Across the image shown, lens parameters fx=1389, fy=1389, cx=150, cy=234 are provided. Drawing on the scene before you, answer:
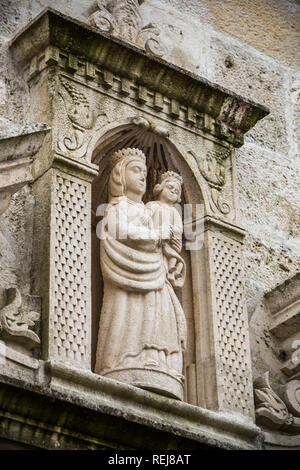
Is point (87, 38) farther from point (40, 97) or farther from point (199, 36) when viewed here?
point (199, 36)

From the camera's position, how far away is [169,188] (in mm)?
7375

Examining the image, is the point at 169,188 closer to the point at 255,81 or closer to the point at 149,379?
the point at 149,379

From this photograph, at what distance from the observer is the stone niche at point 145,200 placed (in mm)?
6512

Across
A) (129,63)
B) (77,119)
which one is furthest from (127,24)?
(77,119)

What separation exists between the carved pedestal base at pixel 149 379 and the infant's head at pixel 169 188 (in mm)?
1079

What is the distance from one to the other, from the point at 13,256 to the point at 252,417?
147 cm

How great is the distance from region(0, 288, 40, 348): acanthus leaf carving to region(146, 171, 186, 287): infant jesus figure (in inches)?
37.0

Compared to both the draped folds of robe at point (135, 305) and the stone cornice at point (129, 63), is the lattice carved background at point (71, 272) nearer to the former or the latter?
the draped folds of robe at point (135, 305)

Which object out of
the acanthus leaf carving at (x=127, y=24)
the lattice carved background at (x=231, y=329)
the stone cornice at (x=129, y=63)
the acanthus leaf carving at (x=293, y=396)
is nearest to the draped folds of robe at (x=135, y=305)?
the lattice carved background at (x=231, y=329)

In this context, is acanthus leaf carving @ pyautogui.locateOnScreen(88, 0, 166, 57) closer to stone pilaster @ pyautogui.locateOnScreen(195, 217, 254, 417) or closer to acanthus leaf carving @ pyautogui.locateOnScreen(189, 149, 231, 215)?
acanthus leaf carving @ pyautogui.locateOnScreen(189, 149, 231, 215)

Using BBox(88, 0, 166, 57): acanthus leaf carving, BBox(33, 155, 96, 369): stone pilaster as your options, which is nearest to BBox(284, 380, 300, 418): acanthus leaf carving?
BBox(33, 155, 96, 369): stone pilaster

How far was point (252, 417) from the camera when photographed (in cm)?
705

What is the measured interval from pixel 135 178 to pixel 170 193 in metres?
0.23

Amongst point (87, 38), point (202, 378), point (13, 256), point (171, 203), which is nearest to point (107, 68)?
point (87, 38)
